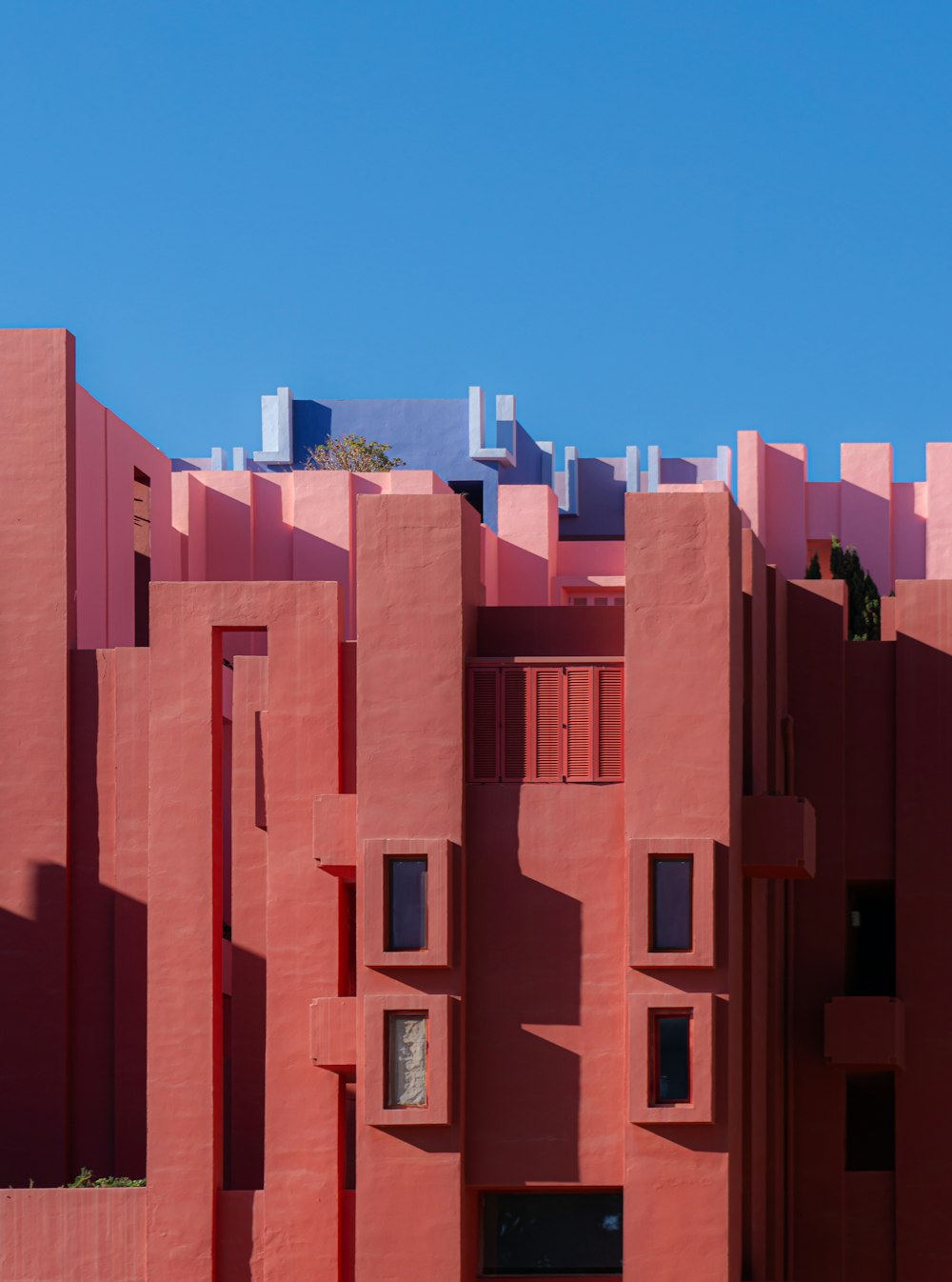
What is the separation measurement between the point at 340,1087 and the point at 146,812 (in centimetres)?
475

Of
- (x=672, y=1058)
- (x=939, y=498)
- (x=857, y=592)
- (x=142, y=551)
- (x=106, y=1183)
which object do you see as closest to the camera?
(x=672, y=1058)

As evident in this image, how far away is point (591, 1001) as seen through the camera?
19672 millimetres

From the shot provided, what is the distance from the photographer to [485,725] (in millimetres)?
20000

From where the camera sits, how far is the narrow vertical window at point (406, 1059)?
1947cm

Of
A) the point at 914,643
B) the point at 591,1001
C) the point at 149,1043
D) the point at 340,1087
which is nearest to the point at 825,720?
the point at 914,643

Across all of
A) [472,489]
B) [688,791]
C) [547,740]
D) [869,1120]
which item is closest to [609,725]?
[547,740]

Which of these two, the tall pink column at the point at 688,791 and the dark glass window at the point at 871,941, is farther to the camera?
the dark glass window at the point at 871,941

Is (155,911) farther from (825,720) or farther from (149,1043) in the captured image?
(825,720)

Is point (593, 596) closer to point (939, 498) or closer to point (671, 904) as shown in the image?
point (939, 498)

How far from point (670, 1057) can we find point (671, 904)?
4.75ft

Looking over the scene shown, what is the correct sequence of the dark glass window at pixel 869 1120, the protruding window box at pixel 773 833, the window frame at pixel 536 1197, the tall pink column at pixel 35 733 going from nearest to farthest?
the window frame at pixel 536 1197 < the protruding window box at pixel 773 833 < the dark glass window at pixel 869 1120 < the tall pink column at pixel 35 733

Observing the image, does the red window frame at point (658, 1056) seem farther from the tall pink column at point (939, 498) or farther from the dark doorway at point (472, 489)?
the dark doorway at point (472, 489)

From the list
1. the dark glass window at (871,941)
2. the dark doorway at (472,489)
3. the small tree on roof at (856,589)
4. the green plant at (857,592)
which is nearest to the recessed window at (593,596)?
the small tree on roof at (856,589)

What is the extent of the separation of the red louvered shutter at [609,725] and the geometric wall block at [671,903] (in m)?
0.81
